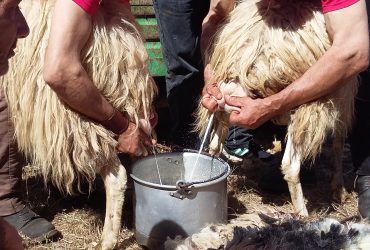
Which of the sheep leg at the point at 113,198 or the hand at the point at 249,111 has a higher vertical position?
the hand at the point at 249,111

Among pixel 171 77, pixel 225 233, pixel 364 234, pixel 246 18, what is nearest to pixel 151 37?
pixel 171 77

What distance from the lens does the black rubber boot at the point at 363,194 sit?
10.1ft

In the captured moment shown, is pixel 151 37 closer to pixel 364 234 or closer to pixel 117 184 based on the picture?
pixel 117 184

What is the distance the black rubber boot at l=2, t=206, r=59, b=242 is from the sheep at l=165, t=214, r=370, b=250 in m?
0.81

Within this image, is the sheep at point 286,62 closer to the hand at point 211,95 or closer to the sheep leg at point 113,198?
the hand at point 211,95

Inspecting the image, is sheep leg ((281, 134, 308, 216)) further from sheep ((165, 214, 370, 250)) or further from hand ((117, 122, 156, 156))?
hand ((117, 122, 156, 156))

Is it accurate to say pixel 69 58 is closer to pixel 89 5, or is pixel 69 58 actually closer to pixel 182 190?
pixel 89 5

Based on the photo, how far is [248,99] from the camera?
287 centimetres

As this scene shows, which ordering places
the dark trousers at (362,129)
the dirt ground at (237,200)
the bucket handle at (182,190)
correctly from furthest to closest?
1. the dark trousers at (362,129)
2. the dirt ground at (237,200)
3. the bucket handle at (182,190)

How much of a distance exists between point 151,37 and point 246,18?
103cm

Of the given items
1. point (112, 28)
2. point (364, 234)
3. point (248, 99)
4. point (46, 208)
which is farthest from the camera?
point (46, 208)

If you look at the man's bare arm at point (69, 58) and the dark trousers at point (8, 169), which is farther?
the dark trousers at point (8, 169)

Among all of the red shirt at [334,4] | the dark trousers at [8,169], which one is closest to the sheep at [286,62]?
the red shirt at [334,4]

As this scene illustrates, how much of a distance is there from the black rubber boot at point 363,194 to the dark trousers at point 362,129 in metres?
0.03
